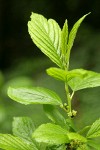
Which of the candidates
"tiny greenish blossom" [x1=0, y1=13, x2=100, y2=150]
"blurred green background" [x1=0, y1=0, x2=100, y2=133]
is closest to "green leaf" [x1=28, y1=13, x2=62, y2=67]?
"tiny greenish blossom" [x1=0, y1=13, x2=100, y2=150]

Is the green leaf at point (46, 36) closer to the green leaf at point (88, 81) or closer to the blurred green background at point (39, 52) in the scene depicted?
the green leaf at point (88, 81)

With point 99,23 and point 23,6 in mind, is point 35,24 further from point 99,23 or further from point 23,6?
point 23,6

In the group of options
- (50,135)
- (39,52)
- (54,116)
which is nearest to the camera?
(50,135)

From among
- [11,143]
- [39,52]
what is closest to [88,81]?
[11,143]

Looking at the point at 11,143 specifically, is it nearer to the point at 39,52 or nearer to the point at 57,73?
the point at 57,73

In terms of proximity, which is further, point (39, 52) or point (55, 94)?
point (39, 52)

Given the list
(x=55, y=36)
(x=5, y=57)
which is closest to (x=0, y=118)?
(x=55, y=36)

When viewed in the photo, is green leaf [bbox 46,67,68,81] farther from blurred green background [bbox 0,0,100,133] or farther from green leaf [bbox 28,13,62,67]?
blurred green background [bbox 0,0,100,133]

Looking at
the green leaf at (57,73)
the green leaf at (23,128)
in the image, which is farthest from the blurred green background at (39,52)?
the green leaf at (57,73)
